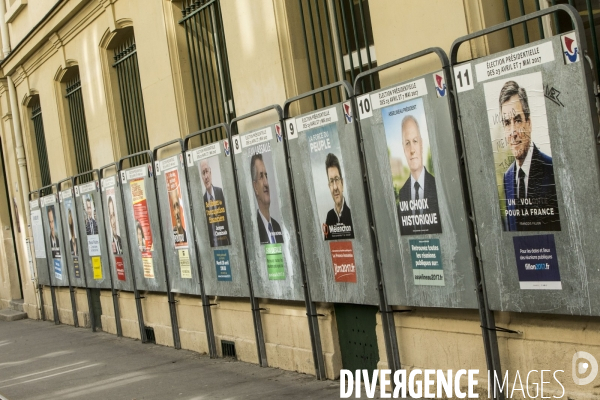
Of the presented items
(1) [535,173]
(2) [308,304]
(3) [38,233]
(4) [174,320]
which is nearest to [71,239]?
(3) [38,233]

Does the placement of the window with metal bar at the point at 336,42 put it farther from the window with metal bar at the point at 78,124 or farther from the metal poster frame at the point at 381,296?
the window with metal bar at the point at 78,124

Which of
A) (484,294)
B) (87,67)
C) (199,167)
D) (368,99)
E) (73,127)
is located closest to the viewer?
(484,294)

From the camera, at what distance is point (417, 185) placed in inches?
259

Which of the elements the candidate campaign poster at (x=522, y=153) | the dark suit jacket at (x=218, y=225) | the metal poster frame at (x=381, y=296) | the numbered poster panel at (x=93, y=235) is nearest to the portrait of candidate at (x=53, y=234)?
the numbered poster panel at (x=93, y=235)

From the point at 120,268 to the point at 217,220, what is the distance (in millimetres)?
3879

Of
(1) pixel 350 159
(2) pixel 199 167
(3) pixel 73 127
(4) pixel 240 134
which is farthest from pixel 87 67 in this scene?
(1) pixel 350 159

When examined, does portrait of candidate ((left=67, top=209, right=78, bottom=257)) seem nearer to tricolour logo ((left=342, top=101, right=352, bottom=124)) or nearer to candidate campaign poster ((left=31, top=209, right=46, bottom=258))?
candidate campaign poster ((left=31, top=209, right=46, bottom=258))

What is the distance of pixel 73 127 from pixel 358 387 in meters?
10.6

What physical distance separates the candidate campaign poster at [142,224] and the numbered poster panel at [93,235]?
1.57 m

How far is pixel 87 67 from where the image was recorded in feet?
48.5

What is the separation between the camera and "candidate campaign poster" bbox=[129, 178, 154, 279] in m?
12.0

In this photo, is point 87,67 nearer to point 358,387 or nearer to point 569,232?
point 358,387

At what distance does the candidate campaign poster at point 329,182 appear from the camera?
757 centimetres

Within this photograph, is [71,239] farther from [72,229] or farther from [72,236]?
[72,229]
